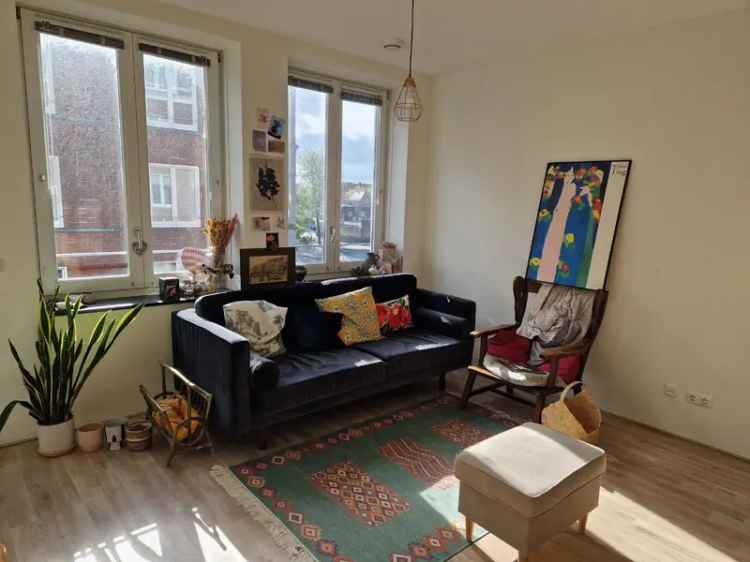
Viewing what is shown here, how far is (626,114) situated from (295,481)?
3.25 metres

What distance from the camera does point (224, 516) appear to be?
2.33 meters

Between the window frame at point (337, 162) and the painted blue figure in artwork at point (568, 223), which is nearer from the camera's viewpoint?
the painted blue figure in artwork at point (568, 223)

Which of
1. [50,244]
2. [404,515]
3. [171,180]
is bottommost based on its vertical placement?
[404,515]

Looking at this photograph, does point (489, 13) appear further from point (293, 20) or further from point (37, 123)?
point (37, 123)

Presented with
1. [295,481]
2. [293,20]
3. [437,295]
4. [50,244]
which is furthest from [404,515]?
[293,20]

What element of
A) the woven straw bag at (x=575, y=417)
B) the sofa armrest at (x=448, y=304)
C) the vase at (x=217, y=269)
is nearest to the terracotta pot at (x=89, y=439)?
the vase at (x=217, y=269)

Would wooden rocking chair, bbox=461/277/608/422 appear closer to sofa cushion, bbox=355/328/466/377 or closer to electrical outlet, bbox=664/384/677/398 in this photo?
sofa cushion, bbox=355/328/466/377

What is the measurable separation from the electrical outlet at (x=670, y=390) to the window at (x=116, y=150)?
355 centimetres

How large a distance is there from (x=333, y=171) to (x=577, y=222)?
2.18 m

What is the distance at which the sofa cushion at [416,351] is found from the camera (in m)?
3.49

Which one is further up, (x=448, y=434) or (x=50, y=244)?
(x=50, y=244)

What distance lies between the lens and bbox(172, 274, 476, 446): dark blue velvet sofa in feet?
9.07

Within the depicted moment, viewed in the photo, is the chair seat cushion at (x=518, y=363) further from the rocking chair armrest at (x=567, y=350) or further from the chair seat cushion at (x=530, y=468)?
the chair seat cushion at (x=530, y=468)

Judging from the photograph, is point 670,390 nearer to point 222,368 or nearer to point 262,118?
point 222,368
